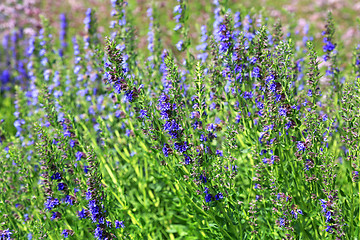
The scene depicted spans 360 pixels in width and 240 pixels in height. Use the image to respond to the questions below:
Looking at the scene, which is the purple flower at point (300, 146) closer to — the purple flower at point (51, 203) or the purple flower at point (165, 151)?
the purple flower at point (165, 151)

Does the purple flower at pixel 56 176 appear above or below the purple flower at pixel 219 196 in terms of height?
above

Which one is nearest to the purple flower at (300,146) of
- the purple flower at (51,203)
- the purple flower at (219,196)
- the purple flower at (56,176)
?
the purple flower at (219,196)

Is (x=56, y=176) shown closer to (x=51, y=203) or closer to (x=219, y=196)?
(x=51, y=203)

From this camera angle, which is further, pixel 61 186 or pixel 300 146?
pixel 61 186

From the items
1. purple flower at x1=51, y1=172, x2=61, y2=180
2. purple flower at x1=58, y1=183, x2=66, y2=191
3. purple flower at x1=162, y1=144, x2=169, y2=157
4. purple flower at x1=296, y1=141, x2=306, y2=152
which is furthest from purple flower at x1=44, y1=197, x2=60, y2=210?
purple flower at x1=296, y1=141, x2=306, y2=152

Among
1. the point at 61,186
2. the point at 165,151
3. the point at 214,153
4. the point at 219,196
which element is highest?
the point at 61,186

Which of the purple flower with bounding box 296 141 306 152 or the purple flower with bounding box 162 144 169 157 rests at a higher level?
the purple flower with bounding box 162 144 169 157

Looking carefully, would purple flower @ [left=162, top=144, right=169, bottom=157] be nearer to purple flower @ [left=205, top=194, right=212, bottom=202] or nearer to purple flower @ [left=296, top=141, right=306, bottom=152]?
purple flower @ [left=205, top=194, right=212, bottom=202]

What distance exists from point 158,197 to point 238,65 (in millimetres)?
1882

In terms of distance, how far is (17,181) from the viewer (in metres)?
4.13

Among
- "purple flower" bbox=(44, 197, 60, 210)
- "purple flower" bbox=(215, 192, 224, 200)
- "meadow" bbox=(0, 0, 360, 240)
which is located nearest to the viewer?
"meadow" bbox=(0, 0, 360, 240)

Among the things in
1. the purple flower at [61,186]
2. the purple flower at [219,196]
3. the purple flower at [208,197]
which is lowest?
the purple flower at [219,196]

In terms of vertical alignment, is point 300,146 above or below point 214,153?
below

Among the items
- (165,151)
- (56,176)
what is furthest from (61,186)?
(165,151)
